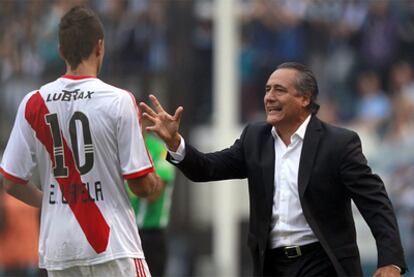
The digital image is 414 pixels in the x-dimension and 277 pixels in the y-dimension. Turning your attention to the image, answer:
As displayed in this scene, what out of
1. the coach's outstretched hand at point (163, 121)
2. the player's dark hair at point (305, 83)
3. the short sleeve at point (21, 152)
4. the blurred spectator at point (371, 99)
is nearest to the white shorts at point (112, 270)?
the short sleeve at point (21, 152)

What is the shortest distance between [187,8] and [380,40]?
3000 millimetres

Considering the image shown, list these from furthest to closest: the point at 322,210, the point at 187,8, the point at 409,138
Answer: the point at 409,138 < the point at 187,8 < the point at 322,210

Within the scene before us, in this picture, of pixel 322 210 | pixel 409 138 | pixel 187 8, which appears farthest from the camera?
pixel 409 138

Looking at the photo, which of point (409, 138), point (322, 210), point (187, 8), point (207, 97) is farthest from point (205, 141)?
point (322, 210)

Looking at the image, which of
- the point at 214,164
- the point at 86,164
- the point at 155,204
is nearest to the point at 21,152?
the point at 86,164

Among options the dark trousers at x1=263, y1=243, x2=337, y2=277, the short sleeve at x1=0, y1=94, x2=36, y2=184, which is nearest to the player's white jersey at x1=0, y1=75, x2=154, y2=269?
the short sleeve at x1=0, y1=94, x2=36, y2=184

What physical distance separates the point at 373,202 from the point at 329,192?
0.25 metres

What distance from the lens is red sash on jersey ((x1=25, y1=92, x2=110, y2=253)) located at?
6.04m

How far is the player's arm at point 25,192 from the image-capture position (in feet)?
20.9

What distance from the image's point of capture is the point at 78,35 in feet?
20.2

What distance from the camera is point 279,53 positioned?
1628 cm

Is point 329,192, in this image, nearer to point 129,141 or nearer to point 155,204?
point 129,141

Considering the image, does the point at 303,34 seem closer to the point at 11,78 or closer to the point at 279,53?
the point at 279,53

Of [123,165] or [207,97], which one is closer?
[123,165]
